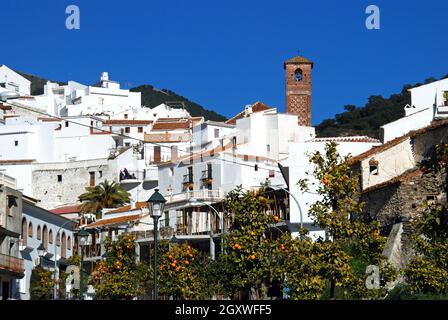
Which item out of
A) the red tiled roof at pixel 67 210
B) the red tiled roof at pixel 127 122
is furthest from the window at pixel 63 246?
the red tiled roof at pixel 127 122

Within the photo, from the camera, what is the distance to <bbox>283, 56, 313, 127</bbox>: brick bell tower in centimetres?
10694

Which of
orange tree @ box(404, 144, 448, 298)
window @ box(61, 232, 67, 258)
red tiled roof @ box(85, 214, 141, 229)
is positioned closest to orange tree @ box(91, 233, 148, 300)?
orange tree @ box(404, 144, 448, 298)

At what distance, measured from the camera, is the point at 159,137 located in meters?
119

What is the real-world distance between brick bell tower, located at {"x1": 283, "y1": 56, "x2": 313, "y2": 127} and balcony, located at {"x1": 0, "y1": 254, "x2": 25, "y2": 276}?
4061 centimetres

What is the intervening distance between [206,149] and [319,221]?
65.8 meters

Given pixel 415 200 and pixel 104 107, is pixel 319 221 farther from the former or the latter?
pixel 104 107

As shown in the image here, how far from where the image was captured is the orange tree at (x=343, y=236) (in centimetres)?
3659

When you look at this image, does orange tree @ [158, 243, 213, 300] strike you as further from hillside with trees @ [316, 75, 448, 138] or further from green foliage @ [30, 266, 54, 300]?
hillside with trees @ [316, 75, 448, 138]

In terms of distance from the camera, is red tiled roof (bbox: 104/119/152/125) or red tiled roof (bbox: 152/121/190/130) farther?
red tiled roof (bbox: 104/119/152/125)

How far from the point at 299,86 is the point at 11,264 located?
1765 inches

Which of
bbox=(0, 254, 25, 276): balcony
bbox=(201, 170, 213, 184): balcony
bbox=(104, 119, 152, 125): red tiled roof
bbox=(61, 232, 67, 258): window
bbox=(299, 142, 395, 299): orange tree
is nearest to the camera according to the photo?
bbox=(299, 142, 395, 299): orange tree

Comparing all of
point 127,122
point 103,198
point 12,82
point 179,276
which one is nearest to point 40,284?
point 179,276

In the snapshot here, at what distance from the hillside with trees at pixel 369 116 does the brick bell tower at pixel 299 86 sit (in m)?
18.5
